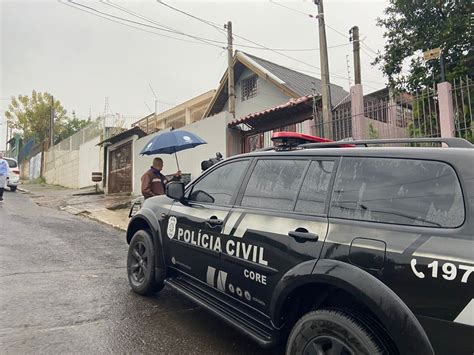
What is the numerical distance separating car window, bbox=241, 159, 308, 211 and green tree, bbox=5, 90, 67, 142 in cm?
3173

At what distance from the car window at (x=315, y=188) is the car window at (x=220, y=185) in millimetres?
722

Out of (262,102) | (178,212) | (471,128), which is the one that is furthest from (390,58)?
(178,212)

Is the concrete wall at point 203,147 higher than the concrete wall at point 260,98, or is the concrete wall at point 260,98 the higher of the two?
the concrete wall at point 260,98

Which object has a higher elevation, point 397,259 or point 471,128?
point 471,128

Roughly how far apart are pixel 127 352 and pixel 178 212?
4.16ft

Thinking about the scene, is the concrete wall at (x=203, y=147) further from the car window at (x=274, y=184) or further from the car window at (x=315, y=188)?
the car window at (x=315, y=188)

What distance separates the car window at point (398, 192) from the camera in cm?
186

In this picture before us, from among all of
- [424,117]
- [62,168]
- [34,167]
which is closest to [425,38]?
[424,117]

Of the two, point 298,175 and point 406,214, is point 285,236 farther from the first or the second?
point 406,214

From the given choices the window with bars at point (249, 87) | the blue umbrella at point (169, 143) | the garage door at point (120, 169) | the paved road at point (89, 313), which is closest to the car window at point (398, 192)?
the paved road at point (89, 313)

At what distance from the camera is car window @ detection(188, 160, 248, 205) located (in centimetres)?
318

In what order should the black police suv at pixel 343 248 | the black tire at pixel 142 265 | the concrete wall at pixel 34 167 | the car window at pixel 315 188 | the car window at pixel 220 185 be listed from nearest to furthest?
the black police suv at pixel 343 248, the car window at pixel 315 188, the car window at pixel 220 185, the black tire at pixel 142 265, the concrete wall at pixel 34 167

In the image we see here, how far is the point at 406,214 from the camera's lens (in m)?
1.98

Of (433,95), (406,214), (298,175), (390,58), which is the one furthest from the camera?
(390,58)
